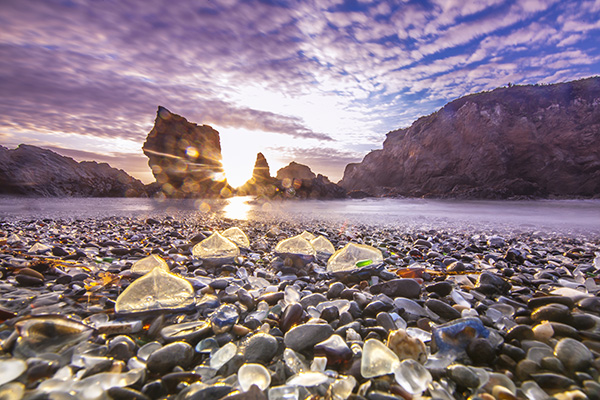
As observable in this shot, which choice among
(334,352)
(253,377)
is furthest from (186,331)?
(334,352)

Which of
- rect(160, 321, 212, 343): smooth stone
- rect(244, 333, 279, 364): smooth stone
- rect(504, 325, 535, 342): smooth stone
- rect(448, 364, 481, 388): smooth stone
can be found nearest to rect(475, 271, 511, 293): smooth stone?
rect(504, 325, 535, 342): smooth stone

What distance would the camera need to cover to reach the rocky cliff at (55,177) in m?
25.7

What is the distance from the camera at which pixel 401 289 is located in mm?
1875

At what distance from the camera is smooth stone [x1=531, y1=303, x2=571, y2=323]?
4.41 feet

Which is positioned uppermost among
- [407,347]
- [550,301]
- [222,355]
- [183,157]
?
[183,157]

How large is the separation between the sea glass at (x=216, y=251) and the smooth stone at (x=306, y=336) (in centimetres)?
158

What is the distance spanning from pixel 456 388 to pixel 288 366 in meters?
0.67

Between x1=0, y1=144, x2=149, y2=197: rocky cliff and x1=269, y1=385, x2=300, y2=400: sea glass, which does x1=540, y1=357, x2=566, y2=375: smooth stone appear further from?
x1=0, y1=144, x2=149, y2=197: rocky cliff

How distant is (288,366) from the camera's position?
1116mm

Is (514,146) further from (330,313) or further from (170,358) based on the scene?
(170,358)

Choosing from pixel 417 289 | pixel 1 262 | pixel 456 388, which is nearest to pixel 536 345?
pixel 456 388


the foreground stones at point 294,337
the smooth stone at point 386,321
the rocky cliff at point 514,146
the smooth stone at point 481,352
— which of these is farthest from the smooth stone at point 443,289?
the rocky cliff at point 514,146

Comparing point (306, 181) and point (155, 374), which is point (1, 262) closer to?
point (155, 374)

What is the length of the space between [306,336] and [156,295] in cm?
99
